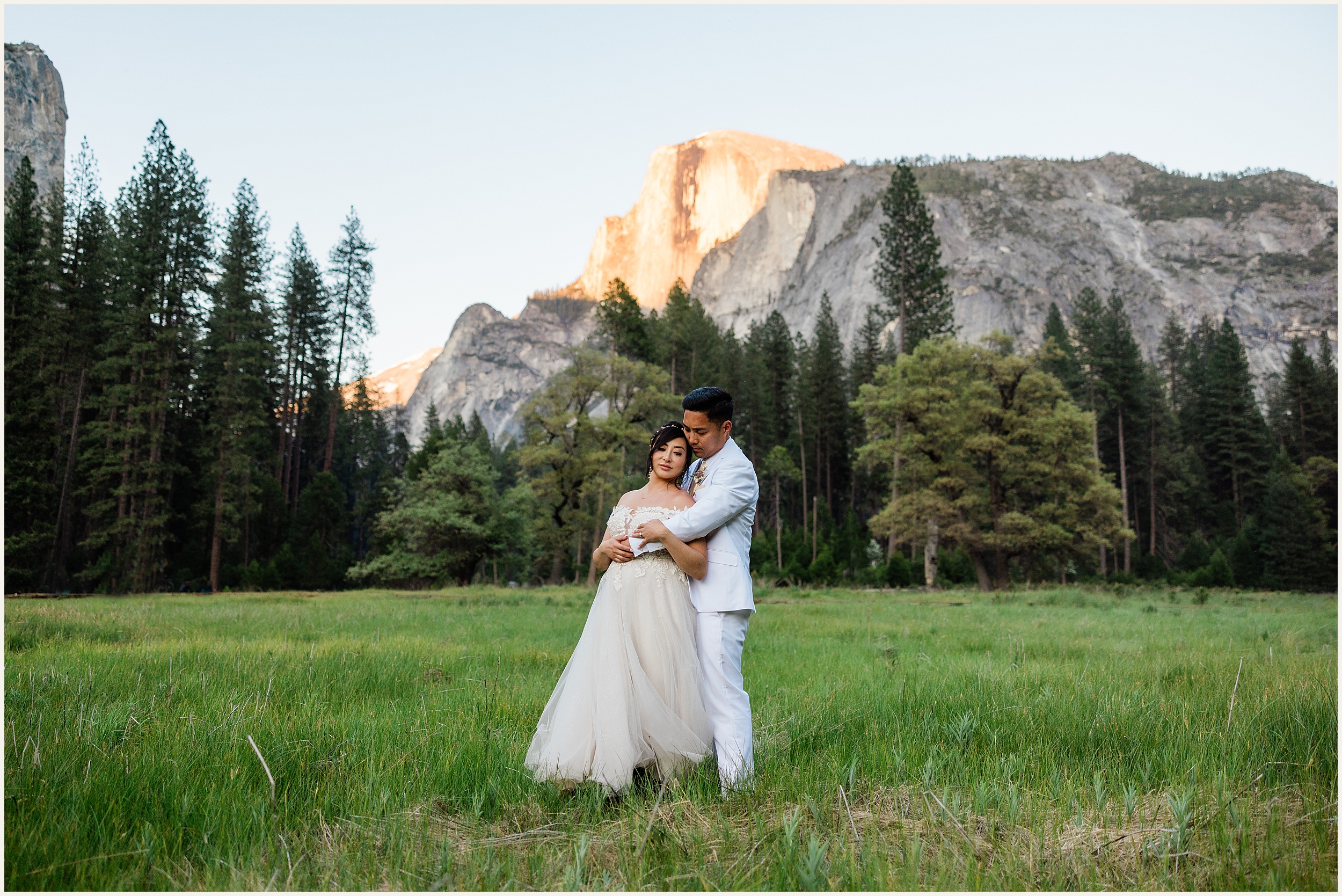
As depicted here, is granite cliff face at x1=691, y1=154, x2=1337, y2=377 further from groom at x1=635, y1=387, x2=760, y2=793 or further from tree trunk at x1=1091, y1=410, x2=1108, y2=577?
groom at x1=635, y1=387, x2=760, y2=793

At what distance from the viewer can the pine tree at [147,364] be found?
2736 centimetres

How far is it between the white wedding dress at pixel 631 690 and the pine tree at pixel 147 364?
30.2m

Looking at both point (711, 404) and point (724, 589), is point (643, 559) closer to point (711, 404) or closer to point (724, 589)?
point (724, 589)

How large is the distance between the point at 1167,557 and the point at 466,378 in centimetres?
13896

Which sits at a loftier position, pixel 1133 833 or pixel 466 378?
pixel 466 378

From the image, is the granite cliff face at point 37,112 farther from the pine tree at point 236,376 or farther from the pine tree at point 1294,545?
the pine tree at point 1294,545

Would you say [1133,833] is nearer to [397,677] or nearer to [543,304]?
[397,677]

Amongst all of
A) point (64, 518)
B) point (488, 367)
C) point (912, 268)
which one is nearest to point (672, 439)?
point (64, 518)

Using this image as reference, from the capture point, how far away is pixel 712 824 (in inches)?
123

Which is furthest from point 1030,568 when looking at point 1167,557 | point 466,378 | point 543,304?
point 543,304

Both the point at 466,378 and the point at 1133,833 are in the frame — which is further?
the point at 466,378

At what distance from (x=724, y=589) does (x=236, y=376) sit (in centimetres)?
3527

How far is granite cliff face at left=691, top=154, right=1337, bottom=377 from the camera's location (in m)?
99.9

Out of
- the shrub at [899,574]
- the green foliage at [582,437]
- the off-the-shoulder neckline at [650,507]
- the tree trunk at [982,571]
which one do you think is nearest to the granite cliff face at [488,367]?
the green foliage at [582,437]
